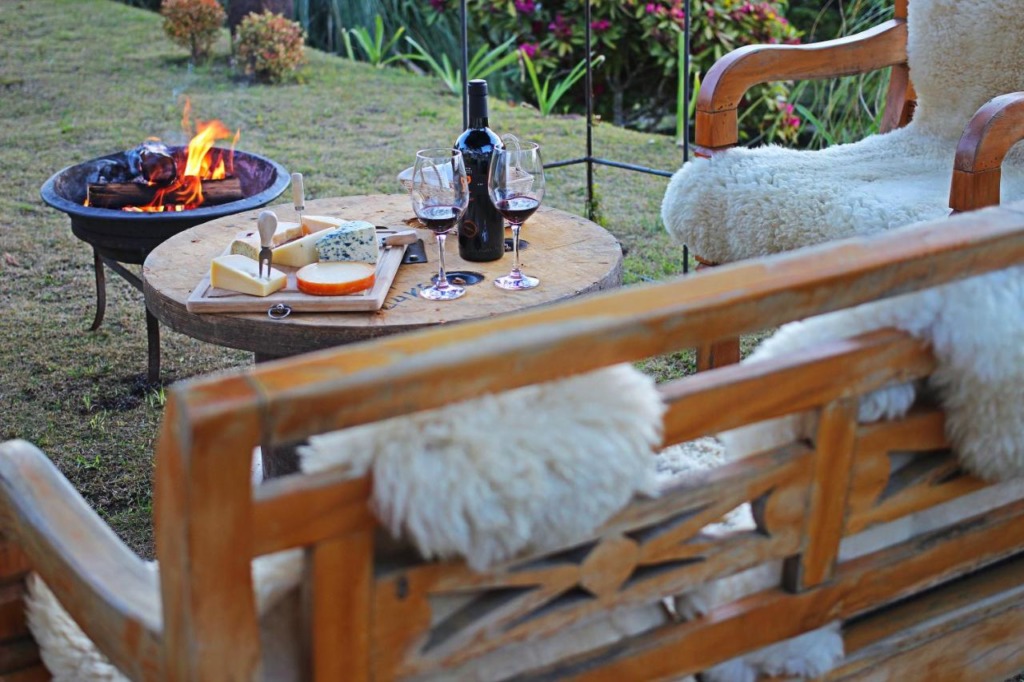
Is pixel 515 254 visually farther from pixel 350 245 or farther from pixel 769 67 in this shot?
pixel 769 67

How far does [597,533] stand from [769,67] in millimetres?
1791

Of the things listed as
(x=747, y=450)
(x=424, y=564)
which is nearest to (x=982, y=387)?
(x=747, y=450)

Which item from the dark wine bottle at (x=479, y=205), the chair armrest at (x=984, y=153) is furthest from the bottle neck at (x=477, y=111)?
the chair armrest at (x=984, y=153)

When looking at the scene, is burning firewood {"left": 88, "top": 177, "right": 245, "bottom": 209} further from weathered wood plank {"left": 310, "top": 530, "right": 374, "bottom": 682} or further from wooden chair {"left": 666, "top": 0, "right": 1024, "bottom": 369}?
weathered wood plank {"left": 310, "top": 530, "right": 374, "bottom": 682}

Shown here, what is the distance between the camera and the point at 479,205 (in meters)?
1.94

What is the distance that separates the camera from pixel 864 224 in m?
2.07

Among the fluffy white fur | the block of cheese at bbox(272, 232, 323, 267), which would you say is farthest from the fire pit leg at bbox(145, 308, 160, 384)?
the fluffy white fur

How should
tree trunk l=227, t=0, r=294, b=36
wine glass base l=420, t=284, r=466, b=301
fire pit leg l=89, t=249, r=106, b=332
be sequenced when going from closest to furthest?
wine glass base l=420, t=284, r=466, b=301 < fire pit leg l=89, t=249, r=106, b=332 < tree trunk l=227, t=0, r=294, b=36

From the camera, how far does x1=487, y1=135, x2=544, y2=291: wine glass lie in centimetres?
182

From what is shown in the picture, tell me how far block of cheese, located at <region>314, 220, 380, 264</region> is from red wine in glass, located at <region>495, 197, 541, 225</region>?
226 mm

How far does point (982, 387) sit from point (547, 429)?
0.40 metres

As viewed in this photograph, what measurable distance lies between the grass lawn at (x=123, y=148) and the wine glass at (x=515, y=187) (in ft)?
3.05

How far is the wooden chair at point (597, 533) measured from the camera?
73cm

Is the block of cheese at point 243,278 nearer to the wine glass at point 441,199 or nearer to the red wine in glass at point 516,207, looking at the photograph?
the wine glass at point 441,199
